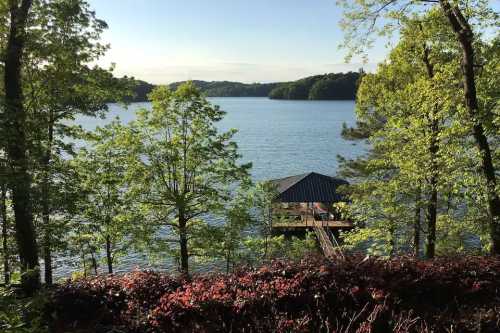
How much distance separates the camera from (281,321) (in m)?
5.47

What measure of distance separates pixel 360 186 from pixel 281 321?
42.3 ft

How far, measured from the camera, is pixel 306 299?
648 centimetres

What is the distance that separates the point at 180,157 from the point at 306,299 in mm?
11432

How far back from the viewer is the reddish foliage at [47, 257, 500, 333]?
Answer: 5.82 m

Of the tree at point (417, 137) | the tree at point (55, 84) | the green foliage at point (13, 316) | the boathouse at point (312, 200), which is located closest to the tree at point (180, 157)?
the tree at point (55, 84)

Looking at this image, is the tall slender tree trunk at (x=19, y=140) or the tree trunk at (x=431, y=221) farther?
the tree trunk at (x=431, y=221)

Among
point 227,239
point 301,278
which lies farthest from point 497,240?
point 227,239

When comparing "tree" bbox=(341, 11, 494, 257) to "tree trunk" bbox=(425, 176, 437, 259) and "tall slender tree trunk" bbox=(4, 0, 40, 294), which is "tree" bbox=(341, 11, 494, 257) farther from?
"tall slender tree trunk" bbox=(4, 0, 40, 294)

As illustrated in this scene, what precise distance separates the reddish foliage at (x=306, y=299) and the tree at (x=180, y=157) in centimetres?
863

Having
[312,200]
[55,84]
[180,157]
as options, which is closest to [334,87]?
[312,200]

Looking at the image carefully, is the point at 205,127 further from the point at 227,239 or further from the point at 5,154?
the point at 5,154

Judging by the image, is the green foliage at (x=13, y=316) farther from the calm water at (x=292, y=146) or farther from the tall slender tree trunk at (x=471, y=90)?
the calm water at (x=292, y=146)

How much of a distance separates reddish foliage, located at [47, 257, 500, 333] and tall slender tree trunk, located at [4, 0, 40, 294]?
279cm

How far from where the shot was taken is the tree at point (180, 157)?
16.8m
